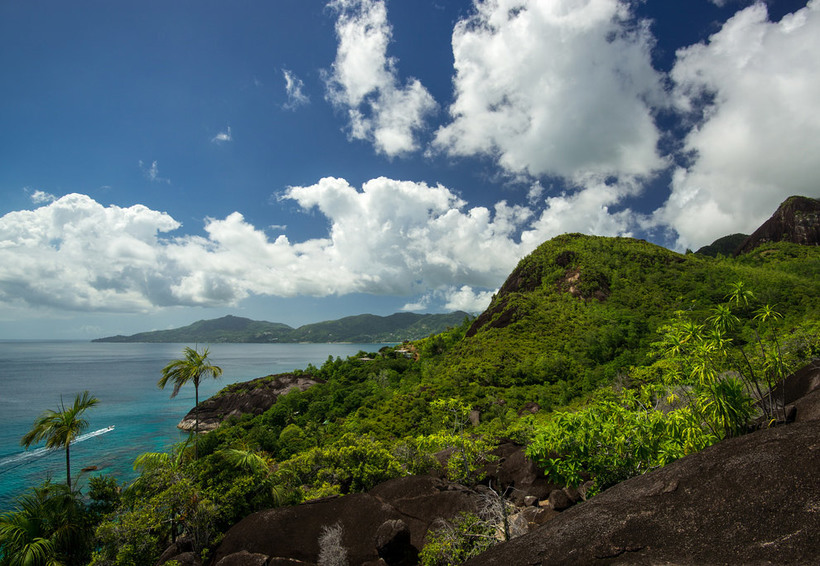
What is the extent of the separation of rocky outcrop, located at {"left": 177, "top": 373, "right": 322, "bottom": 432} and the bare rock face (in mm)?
69770

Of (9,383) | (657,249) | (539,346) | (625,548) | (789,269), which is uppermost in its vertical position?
(657,249)

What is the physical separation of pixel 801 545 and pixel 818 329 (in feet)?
112

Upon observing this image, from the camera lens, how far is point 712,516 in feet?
16.8

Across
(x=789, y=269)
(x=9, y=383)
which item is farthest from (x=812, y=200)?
(x=9, y=383)

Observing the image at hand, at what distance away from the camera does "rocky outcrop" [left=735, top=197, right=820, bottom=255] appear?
10075 cm

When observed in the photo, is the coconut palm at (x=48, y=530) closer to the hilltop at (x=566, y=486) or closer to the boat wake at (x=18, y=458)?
the hilltop at (x=566, y=486)

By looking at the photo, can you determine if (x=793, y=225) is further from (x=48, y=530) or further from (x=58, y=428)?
(x=48, y=530)

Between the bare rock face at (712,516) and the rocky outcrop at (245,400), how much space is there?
229 ft

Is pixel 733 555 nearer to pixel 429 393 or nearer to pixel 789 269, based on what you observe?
pixel 429 393

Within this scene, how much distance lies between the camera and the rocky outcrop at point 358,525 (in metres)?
10.8

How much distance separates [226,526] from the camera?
13.4 metres

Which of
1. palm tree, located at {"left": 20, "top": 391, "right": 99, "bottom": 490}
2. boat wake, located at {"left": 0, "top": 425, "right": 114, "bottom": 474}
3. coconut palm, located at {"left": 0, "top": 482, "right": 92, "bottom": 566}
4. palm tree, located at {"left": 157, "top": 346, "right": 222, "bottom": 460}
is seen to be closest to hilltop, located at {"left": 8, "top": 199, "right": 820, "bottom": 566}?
coconut palm, located at {"left": 0, "top": 482, "right": 92, "bottom": 566}

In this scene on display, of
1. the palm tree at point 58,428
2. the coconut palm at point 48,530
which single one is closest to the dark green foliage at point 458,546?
the coconut palm at point 48,530

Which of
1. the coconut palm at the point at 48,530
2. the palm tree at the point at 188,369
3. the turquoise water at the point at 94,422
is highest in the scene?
the palm tree at the point at 188,369
